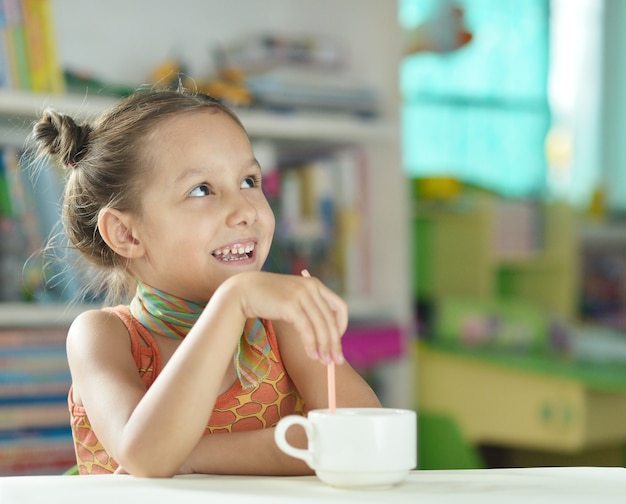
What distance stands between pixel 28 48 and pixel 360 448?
1648 mm

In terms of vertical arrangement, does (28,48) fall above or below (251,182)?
above

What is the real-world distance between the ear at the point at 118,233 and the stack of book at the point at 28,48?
41.9 inches

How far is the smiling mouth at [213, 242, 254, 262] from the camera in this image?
1045mm

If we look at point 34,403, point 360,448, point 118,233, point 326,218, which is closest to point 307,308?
point 360,448

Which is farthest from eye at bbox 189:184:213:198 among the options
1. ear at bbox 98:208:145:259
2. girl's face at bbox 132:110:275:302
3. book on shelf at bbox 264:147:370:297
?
book on shelf at bbox 264:147:370:297

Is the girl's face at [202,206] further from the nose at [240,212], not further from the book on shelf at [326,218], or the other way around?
the book on shelf at [326,218]

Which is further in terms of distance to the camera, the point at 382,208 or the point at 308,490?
the point at 382,208

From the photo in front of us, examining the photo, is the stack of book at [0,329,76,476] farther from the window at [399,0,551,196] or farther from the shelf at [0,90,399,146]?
the window at [399,0,551,196]

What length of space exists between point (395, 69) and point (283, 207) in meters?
0.47

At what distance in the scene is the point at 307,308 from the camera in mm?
769

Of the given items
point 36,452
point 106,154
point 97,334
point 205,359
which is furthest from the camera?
point 36,452

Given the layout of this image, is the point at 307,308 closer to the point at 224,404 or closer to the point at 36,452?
the point at 224,404

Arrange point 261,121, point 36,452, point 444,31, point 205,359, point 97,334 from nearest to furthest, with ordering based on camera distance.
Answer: point 205,359 → point 97,334 → point 36,452 → point 261,121 → point 444,31

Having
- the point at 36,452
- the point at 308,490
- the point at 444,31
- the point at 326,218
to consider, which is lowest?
the point at 36,452
